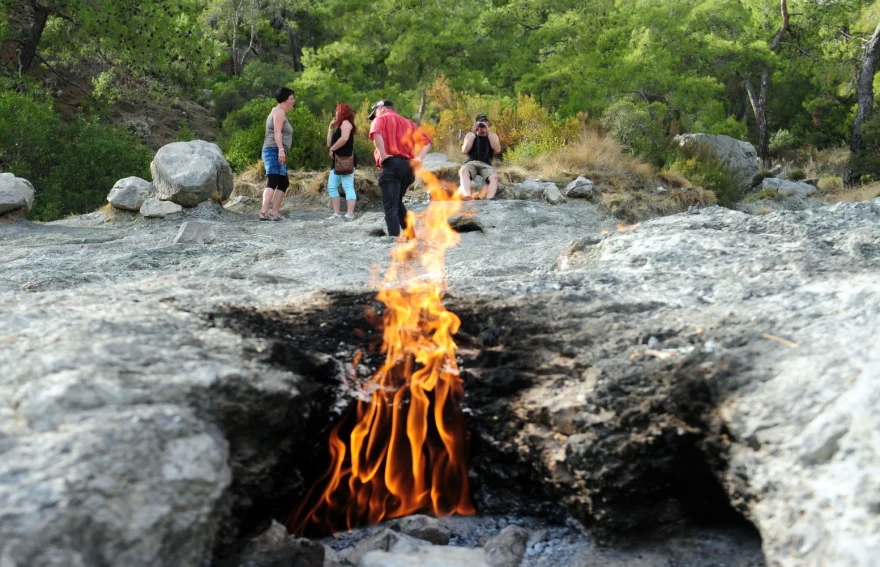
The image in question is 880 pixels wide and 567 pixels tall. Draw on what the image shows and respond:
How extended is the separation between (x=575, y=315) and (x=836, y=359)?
126 centimetres

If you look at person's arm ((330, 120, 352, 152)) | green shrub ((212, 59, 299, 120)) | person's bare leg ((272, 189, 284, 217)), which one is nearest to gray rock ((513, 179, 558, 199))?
person's arm ((330, 120, 352, 152))

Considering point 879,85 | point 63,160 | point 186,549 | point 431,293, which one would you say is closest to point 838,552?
point 186,549

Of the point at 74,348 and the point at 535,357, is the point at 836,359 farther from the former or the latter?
the point at 74,348

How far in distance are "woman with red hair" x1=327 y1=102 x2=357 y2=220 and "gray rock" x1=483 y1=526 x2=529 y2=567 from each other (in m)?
7.31

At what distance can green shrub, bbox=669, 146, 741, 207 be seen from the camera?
1570 centimetres

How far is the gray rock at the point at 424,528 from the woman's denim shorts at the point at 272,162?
24.7 ft

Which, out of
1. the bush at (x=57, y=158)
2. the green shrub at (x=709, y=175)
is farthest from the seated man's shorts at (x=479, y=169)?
the bush at (x=57, y=158)

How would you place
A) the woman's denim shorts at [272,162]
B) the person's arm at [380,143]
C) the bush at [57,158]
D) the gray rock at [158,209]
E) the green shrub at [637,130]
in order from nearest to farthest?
the person's arm at [380,143] → the woman's denim shorts at [272,162] → the gray rock at [158,209] → the bush at [57,158] → the green shrub at [637,130]

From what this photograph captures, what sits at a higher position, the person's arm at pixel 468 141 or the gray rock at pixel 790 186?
the gray rock at pixel 790 186

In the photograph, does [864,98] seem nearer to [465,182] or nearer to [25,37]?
[465,182]

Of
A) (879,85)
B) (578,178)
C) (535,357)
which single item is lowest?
(535,357)

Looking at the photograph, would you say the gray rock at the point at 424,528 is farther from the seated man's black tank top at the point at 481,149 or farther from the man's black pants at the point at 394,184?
the seated man's black tank top at the point at 481,149

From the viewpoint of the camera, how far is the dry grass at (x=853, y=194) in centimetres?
1912

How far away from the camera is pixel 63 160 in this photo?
53.6ft
